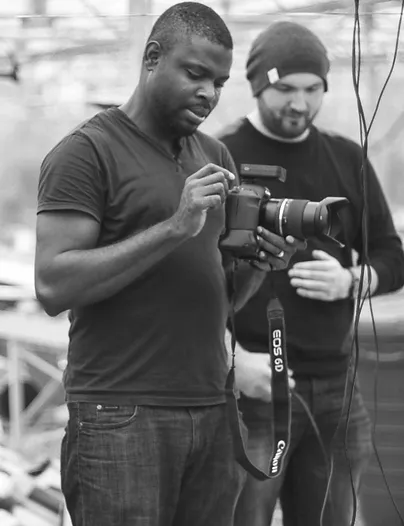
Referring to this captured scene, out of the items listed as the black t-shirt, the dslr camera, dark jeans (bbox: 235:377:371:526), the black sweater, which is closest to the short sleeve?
the black t-shirt

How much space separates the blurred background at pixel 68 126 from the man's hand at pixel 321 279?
57cm

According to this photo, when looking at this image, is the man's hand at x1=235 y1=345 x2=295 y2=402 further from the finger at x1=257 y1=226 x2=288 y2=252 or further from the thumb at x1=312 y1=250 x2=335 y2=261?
the finger at x1=257 y1=226 x2=288 y2=252

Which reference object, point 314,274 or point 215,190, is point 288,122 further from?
point 215,190

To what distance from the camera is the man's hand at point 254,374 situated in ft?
6.93

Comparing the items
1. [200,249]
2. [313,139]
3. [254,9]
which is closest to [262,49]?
[313,139]

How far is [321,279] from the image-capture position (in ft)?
6.91

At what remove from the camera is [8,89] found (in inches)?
124

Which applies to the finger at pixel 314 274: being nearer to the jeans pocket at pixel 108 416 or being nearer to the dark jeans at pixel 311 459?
the dark jeans at pixel 311 459

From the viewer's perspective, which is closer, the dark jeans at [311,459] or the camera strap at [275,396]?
the camera strap at [275,396]

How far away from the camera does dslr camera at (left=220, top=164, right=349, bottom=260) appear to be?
1.74m

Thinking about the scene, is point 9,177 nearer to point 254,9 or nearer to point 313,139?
point 254,9

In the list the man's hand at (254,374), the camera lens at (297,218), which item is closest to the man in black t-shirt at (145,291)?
the camera lens at (297,218)

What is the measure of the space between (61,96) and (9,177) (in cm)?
38

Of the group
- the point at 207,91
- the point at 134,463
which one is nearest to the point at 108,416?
the point at 134,463
